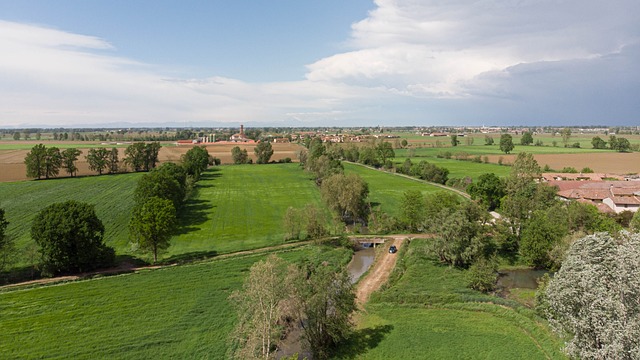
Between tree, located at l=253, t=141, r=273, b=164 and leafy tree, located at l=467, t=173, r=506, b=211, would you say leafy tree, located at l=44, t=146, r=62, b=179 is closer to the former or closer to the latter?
tree, located at l=253, t=141, r=273, b=164

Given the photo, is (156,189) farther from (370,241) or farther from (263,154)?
(263,154)

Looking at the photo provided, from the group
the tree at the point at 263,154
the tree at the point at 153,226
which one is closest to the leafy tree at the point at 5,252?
the tree at the point at 153,226

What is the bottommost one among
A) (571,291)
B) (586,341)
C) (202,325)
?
(202,325)

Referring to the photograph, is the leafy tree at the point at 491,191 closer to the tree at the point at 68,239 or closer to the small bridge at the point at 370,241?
the small bridge at the point at 370,241

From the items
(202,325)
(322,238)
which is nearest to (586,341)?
(202,325)

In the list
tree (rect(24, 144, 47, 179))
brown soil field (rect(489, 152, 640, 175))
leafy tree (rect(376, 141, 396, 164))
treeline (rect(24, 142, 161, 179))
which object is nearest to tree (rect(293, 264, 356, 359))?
tree (rect(24, 144, 47, 179))

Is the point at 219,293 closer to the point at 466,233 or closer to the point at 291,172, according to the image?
the point at 466,233

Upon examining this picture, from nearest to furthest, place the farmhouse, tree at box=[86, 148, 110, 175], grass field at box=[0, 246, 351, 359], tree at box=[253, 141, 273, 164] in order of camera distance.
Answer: grass field at box=[0, 246, 351, 359]
the farmhouse
tree at box=[86, 148, 110, 175]
tree at box=[253, 141, 273, 164]
